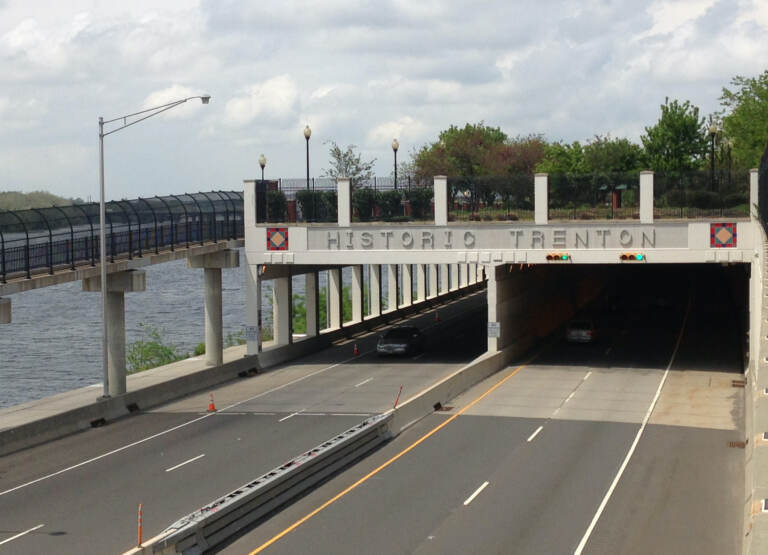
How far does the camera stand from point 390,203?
167ft

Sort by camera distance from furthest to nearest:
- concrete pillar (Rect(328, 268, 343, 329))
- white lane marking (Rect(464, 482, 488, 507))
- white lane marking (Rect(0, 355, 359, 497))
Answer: concrete pillar (Rect(328, 268, 343, 329)), white lane marking (Rect(0, 355, 359, 497)), white lane marking (Rect(464, 482, 488, 507))

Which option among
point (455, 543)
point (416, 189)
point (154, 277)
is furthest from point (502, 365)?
point (154, 277)

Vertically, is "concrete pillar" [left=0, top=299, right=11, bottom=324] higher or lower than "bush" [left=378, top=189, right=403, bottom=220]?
lower

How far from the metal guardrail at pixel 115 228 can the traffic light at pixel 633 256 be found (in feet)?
61.2

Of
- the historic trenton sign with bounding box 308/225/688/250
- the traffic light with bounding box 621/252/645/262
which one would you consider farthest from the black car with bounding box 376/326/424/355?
the traffic light with bounding box 621/252/645/262

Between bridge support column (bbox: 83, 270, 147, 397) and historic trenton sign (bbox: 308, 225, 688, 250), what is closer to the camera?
bridge support column (bbox: 83, 270, 147, 397)

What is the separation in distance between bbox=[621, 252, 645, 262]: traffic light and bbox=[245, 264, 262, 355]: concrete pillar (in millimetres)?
17095

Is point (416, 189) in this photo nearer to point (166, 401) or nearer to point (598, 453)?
point (166, 401)

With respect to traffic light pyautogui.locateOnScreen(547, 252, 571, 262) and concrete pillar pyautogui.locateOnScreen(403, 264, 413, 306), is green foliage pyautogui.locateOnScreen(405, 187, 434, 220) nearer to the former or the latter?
traffic light pyautogui.locateOnScreen(547, 252, 571, 262)

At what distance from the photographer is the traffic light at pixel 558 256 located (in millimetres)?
46531

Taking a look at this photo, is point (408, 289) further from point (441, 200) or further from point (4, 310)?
point (4, 310)

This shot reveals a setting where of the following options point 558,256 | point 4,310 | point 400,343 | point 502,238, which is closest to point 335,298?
point 400,343

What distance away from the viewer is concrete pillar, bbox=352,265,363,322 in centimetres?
6231

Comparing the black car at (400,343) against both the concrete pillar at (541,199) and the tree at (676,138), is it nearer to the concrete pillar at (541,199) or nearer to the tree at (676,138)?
the concrete pillar at (541,199)
